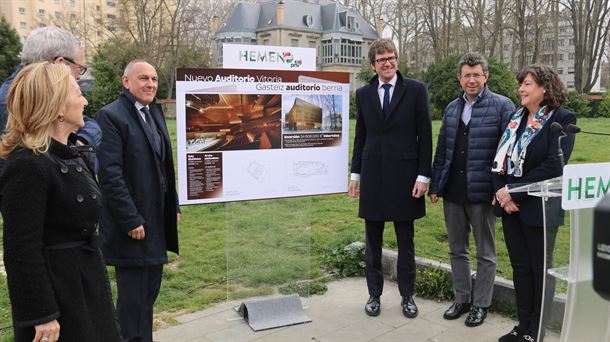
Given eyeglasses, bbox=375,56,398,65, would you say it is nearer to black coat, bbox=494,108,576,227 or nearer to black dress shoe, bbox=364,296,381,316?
black coat, bbox=494,108,576,227

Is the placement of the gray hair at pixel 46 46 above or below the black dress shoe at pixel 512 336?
above

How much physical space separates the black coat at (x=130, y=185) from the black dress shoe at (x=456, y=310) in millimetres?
2371

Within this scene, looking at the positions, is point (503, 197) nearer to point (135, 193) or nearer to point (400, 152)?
point (400, 152)

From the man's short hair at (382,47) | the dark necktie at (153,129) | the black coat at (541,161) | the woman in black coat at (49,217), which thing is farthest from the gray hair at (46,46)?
the black coat at (541,161)

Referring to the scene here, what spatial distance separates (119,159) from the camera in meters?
3.37

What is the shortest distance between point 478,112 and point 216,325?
106 inches

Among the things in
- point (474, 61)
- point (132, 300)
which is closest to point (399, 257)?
point (474, 61)

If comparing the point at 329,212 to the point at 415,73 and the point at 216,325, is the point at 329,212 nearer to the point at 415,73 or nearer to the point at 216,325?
the point at 216,325

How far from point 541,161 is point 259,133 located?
2174mm

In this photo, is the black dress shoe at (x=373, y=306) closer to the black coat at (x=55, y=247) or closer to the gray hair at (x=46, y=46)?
the black coat at (x=55, y=247)

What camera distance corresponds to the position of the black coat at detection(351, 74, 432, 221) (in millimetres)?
4496

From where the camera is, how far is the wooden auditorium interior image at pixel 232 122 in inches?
165

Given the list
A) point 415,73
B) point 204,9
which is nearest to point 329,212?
point 415,73

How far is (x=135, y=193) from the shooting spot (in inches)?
137
